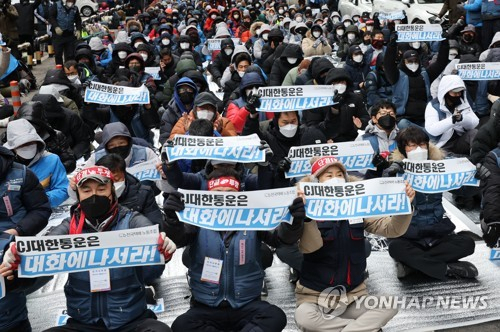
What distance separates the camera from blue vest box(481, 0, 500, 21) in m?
12.0

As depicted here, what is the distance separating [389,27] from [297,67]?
478cm

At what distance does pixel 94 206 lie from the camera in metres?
4.36

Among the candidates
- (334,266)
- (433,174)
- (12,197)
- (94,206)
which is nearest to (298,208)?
(334,266)

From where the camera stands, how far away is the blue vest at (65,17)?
15969 millimetres

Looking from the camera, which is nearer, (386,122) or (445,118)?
(386,122)

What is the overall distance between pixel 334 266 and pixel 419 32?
225 inches

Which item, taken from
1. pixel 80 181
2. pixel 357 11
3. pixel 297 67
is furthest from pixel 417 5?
pixel 80 181

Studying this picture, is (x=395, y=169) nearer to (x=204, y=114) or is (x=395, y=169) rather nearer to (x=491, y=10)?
(x=204, y=114)

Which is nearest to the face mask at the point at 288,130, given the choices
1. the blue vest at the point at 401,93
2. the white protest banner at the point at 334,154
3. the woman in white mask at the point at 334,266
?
the white protest banner at the point at 334,154

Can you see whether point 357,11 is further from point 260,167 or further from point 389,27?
point 260,167

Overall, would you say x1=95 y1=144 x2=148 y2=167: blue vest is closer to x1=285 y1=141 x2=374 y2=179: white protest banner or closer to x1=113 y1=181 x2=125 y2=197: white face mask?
x1=113 y1=181 x2=125 y2=197: white face mask

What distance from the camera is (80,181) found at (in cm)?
440

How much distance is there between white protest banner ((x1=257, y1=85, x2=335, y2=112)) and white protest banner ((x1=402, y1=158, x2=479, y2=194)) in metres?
1.72

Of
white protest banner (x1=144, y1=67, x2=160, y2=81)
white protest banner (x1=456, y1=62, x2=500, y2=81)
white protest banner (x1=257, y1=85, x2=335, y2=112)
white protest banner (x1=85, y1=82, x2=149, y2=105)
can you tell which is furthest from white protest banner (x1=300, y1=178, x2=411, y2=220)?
white protest banner (x1=144, y1=67, x2=160, y2=81)
